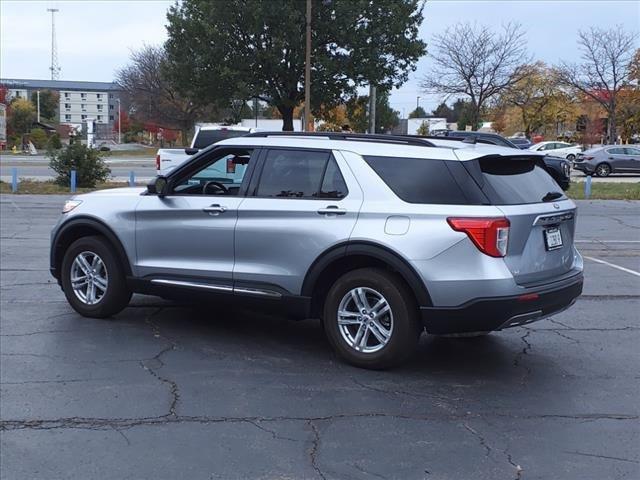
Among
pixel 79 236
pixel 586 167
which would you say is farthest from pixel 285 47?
pixel 79 236

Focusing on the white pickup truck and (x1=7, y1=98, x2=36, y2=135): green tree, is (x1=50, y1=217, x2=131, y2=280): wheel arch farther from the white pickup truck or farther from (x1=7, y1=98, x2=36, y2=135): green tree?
(x1=7, y1=98, x2=36, y2=135): green tree

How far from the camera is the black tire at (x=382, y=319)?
5.15 m

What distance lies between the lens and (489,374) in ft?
17.8

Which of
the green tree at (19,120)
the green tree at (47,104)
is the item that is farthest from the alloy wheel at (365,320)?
the green tree at (47,104)

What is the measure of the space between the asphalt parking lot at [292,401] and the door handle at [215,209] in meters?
1.10

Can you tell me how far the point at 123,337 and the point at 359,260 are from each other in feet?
7.41

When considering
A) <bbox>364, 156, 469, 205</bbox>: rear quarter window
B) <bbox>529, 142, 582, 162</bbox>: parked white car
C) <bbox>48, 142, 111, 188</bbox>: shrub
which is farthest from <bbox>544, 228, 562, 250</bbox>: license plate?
<bbox>529, 142, 582, 162</bbox>: parked white car

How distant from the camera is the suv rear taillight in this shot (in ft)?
16.0

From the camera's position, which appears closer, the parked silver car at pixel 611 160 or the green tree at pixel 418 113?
the parked silver car at pixel 611 160

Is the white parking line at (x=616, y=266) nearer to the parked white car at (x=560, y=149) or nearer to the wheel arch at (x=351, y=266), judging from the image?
the wheel arch at (x=351, y=266)

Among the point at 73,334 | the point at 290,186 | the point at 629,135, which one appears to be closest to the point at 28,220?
the point at 73,334

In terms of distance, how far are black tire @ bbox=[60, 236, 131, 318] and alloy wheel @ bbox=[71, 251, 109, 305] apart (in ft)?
0.11

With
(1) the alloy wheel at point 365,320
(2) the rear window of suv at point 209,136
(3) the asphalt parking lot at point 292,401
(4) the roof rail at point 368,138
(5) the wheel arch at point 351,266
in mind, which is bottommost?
(3) the asphalt parking lot at point 292,401

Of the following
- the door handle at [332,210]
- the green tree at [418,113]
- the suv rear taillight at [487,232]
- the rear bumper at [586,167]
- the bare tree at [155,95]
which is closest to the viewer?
the suv rear taillight at [487,232]
